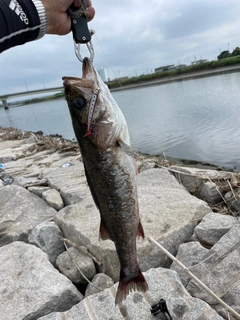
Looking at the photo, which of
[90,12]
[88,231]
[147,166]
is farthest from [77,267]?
[147,166]

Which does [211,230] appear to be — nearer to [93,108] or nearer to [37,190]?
[93,108]

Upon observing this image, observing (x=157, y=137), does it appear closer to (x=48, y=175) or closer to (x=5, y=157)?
(x=5, y=157)

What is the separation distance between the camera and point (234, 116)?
1608 centimetres

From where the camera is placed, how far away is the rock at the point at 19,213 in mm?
5059

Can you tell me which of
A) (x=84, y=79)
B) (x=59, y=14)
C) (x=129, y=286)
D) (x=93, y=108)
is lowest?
(x=129, y=286)

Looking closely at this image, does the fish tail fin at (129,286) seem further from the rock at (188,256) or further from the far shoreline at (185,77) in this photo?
the far shoreline at (185,77)

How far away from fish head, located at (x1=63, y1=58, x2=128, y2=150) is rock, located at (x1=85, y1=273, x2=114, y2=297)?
1897 mm

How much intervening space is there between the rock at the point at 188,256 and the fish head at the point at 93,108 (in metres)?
1.91

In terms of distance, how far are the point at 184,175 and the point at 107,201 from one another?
4.10 m

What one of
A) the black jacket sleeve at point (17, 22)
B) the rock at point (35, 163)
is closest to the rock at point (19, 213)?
the rock at point (35, 163)

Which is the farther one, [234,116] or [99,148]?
[234,116]

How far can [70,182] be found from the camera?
6840mm

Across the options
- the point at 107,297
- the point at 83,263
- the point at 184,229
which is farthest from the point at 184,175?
the point at 107,297

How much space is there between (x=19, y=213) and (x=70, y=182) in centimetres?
154
